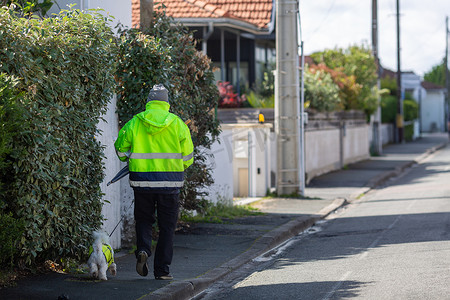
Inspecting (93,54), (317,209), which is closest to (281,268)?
(93,54)

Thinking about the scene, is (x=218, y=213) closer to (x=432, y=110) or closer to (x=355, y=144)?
(x=355, y=144)

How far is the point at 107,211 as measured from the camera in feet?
32.4

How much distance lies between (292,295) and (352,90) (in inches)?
891

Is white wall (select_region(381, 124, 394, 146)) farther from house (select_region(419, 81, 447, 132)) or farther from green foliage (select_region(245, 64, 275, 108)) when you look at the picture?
house (select_region(419, 81, 447, 132))

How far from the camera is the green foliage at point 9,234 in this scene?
6812mm

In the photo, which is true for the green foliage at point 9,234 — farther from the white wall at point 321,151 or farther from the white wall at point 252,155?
the white wall at point 321,151

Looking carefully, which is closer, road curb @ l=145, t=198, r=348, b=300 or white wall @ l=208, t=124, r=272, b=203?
road curb @ l=145, t=198, r=348, b=300

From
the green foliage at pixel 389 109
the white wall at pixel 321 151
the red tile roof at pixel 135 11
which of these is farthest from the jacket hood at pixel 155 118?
the green foliage at pixel 389 109

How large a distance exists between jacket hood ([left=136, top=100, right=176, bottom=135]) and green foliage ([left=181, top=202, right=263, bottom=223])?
487cm

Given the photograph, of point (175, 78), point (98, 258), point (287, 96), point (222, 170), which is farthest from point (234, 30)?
point (98, 258)

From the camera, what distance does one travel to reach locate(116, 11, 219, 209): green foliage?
10.4 meters

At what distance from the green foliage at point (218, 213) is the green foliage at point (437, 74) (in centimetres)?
10931

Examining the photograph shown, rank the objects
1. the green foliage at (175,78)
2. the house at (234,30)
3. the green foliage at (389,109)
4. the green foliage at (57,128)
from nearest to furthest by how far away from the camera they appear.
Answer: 1. the green foliage at (57,128)
2. the green foliage at (175,78)
3. the house at (234,30)
4. the green foliage at (389,109)

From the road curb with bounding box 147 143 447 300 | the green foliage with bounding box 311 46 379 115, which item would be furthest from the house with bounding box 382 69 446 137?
the road curb with bounding box 147 143 447 300
